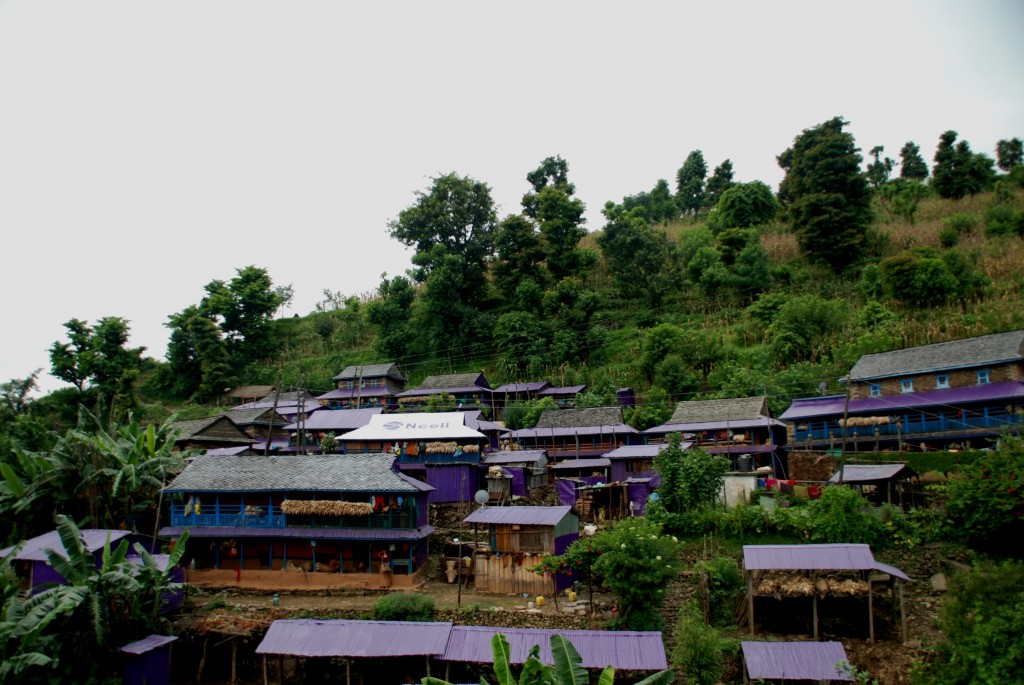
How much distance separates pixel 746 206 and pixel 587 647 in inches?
2320

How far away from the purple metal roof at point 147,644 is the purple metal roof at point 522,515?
34.5 ft

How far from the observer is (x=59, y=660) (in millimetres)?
19609

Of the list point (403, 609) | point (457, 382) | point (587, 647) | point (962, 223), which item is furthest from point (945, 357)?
point (962, 223)

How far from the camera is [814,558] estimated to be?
812 inches

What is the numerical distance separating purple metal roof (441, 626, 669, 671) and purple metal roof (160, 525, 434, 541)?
7.17 meters

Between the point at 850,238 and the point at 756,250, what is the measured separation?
24.7ft

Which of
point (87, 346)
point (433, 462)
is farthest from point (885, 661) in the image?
point (87, 346)

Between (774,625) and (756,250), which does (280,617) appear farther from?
(756,250)

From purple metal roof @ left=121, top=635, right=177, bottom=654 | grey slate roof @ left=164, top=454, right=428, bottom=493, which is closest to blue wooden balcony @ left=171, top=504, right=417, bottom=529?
grey slate roof @ left=164, top=454, right=428, bottom=493

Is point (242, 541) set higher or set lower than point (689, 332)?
lower

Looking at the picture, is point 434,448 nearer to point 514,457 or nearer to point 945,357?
point 514,457

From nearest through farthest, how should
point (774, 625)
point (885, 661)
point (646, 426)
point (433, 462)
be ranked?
point (885, 661)
point (774, 625)
point (433, 462)
point (646, 426)

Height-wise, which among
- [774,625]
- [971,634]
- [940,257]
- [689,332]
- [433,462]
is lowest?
[774,625]

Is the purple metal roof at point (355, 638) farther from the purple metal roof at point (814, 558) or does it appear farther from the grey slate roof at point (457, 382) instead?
the grey slate roof at point (457, 382)
